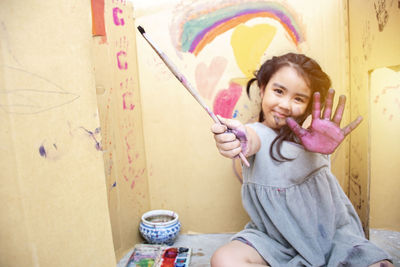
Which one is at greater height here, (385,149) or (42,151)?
(42,151)

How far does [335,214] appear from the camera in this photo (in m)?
1.10

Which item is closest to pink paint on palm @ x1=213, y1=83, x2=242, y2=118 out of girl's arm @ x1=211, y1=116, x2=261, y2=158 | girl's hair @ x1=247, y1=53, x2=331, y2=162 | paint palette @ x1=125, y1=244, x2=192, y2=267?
girl's hair @ x1=247, y1=53, x2=331, y2=162

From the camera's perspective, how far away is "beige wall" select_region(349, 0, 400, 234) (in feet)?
3.47

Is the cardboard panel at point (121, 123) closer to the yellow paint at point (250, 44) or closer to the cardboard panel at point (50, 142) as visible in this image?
the cardboard panel at point (50, 142)

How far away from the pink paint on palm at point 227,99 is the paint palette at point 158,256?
2.30 ft

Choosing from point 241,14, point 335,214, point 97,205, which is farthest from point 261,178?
point 241,14

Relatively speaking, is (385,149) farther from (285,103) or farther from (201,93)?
(201,93)

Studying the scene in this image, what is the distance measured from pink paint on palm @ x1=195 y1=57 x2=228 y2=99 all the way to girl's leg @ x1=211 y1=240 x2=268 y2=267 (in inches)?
29.7

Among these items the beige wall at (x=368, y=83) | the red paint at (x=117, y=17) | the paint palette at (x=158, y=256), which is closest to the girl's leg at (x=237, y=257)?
the paint palette at (x=158, y=256)

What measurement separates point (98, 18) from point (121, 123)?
0.47 metres

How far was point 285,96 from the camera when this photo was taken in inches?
42.6

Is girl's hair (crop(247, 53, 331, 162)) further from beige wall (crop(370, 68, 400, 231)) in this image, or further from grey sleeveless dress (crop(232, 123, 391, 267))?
beige wall (crop(370, 68, 400, 231))

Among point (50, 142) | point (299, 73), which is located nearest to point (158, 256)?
point (50, 142)

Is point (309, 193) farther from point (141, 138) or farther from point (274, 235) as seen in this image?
point (141, 138)
